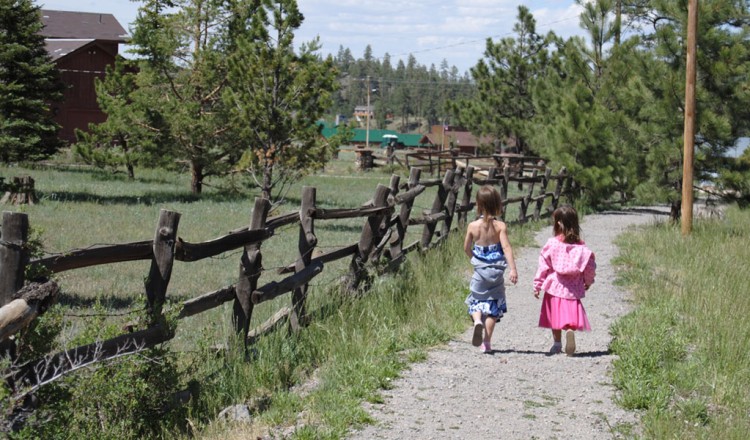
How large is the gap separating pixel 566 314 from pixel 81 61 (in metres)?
48.7

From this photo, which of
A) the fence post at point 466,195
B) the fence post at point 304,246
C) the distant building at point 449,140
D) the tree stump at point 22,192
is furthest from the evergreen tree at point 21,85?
the distant building at point 449,140

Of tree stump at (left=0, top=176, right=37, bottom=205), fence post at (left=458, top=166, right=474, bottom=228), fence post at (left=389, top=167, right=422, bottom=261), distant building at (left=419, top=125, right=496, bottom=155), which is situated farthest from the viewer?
distant building at (left=419, top=125, right=496, bottom=155)

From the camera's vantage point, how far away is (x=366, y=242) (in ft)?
32.9

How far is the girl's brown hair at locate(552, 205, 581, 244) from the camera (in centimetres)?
799

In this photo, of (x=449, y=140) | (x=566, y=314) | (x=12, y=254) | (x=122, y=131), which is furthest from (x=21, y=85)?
(x=449, y=140)

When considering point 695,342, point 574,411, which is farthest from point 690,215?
point 574,411

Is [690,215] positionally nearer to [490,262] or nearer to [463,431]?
[490,262]

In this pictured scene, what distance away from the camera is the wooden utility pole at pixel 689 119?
56.6 feet

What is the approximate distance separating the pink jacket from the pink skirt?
52 millimetres

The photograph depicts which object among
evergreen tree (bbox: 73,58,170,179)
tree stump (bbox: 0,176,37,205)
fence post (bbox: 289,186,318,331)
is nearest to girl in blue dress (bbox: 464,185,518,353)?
fence post (bbox: 289,186,318,331)

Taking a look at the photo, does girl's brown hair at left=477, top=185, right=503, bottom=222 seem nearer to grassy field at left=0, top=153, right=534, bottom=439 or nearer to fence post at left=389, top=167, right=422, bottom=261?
grassy field at left=0, top=153, right=534, bottom=439

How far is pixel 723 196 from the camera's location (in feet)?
63.7

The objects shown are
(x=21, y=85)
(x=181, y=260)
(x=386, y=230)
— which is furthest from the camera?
(x=21, y=85)

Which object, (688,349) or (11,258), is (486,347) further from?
(11,258)
